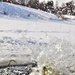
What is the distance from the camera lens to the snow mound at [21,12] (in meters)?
5.07

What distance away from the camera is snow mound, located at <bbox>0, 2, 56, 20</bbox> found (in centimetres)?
507

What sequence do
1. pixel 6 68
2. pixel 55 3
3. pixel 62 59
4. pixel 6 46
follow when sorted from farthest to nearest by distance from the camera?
1. pixel 55 3
2. pixel 6 46
3. pixel 6 68
4. pixel 62 59

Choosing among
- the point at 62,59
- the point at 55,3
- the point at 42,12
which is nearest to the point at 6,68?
the point at 62,59

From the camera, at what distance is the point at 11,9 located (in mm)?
5160

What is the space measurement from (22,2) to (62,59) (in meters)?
4.01

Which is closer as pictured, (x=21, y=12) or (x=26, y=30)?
(x=26, y=30)

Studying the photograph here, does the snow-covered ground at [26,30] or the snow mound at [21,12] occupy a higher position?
the snow mound at [21,12]

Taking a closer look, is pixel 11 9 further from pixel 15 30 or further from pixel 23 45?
pixel 23 45

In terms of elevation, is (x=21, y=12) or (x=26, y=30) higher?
(x=21, y=12)

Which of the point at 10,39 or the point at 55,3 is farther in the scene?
the point at 55,3

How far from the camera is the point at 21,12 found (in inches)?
208

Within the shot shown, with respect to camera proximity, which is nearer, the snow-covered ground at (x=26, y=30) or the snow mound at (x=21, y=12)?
the snow-covered ground at (x=26, y=30)

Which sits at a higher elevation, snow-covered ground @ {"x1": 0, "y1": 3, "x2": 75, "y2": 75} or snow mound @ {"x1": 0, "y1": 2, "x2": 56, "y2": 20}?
snow mound @ {"x1": 0, "y1": 2, "x2": 56, "y2": 20}

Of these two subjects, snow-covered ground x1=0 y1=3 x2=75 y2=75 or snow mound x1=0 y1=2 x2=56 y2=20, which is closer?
snow-covered ground x1=0 y1=3 x2=75 y2=75
